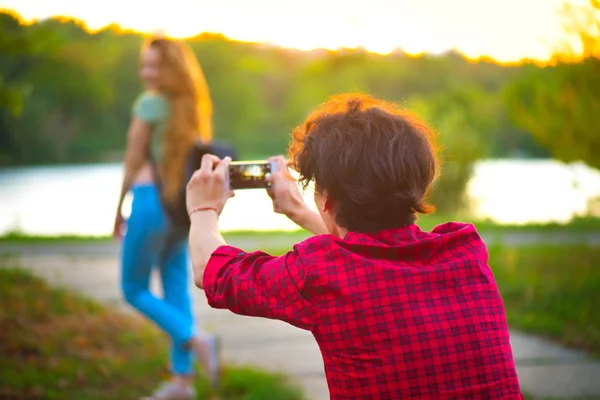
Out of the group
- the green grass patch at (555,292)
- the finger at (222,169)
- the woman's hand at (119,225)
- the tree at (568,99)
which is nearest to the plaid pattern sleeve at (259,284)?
the finger at (222,169)

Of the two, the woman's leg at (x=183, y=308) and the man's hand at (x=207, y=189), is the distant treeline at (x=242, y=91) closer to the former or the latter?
the woman's leg at (x=183, y=308)

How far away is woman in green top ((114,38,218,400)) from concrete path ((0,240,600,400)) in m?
0.70

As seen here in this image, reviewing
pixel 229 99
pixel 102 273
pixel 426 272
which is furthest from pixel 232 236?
pixel 229 99

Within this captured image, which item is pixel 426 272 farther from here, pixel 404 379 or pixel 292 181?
pixel 292 181

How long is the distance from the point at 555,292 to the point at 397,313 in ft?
15.9

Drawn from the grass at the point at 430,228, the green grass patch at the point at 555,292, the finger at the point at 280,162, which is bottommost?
the green grass patch at the point at 555,292

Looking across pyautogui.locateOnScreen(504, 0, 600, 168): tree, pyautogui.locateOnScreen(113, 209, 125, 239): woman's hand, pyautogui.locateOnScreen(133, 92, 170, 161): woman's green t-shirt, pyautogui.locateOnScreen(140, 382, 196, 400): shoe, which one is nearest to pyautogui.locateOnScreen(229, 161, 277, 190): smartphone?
pyautogui.locateOnScreen(133, 92, 170, 161): woman's green t-shirt

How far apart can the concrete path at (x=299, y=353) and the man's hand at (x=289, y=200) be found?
2110mm

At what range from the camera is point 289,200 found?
2.13 metres

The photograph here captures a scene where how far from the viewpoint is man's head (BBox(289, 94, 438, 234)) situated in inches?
61.7

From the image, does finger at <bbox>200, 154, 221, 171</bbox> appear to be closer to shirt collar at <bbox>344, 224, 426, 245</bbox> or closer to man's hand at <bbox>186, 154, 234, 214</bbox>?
man's hand at <bbox>186, 154, 234, 214</bbox>

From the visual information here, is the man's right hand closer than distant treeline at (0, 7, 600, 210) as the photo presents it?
Yes

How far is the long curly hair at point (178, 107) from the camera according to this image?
156 inches

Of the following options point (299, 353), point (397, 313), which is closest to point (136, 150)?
point (299, 353)
